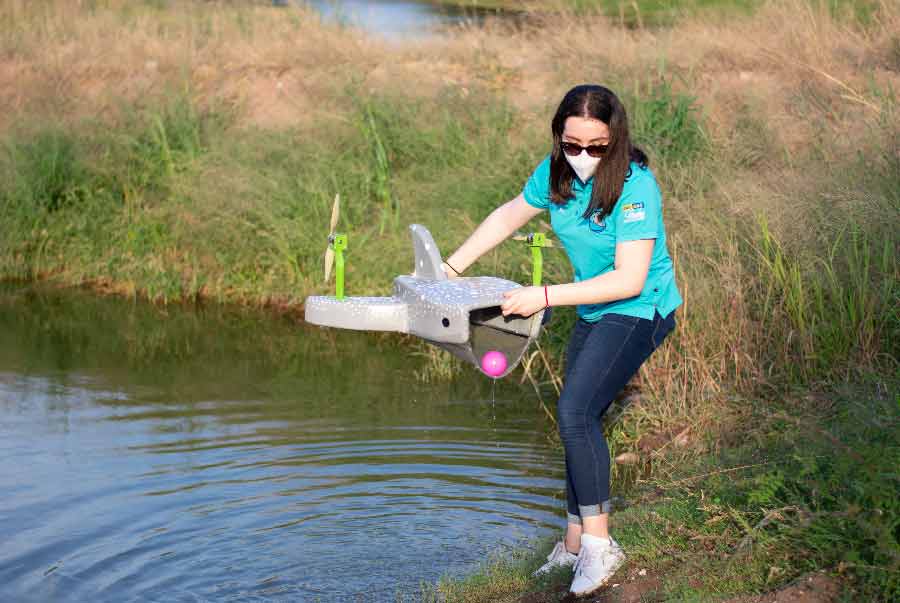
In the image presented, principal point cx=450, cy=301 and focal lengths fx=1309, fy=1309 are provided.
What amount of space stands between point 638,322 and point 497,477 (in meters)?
2.67

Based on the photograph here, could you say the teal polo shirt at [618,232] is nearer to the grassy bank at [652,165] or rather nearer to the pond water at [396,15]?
the grassy bank at [652,165]

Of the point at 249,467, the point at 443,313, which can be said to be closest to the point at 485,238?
the point at 443,313

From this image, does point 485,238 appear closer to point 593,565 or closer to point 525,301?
point 525,301

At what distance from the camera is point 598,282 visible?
459 cm

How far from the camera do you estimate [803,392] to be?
21.7ft

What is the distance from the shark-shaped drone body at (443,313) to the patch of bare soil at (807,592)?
1262 mm

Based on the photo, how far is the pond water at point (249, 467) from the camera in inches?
233

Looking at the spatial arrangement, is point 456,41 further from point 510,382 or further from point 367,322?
point 367,322

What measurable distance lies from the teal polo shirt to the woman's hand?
0.26 meters

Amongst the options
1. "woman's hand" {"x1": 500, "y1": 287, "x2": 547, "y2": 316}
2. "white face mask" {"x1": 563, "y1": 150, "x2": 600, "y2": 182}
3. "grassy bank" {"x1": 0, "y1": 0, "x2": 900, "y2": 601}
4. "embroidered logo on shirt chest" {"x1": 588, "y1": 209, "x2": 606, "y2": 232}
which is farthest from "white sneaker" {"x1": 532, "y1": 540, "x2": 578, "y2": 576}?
"white face mask" {"x1": 563, "y1": 150, "x2": 600, "y2": 182}

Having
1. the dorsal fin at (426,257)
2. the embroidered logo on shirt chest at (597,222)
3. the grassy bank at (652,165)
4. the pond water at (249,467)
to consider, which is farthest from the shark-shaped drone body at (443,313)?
the pond water at (249,467)

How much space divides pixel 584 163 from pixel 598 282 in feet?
1.42

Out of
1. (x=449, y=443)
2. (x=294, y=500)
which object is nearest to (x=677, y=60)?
(x=449, y=443)

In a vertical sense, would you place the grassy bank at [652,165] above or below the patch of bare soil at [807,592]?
above
